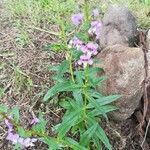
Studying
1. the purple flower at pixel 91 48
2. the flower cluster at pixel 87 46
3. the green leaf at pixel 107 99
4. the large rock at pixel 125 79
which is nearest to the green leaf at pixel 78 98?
the green leaf at pixel 107 99

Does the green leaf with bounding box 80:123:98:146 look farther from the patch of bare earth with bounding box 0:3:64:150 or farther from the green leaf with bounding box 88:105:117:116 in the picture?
the patch of bare earth with bounding box 0:3:64:150

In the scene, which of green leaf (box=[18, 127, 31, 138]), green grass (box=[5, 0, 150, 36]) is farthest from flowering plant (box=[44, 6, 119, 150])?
green grass (box=[5, 0, 150, 36])

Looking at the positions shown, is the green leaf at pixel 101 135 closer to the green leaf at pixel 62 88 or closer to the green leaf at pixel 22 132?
the green leaf at pixel 62 88

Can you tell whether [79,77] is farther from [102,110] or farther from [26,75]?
[26,75]

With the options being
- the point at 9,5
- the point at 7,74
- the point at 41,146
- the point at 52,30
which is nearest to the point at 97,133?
the point at 41,146

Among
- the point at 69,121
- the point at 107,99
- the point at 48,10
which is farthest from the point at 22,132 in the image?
the point at 48,10

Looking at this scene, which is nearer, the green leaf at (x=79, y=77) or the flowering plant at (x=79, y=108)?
the flowering plant at (x=79, y=108)
